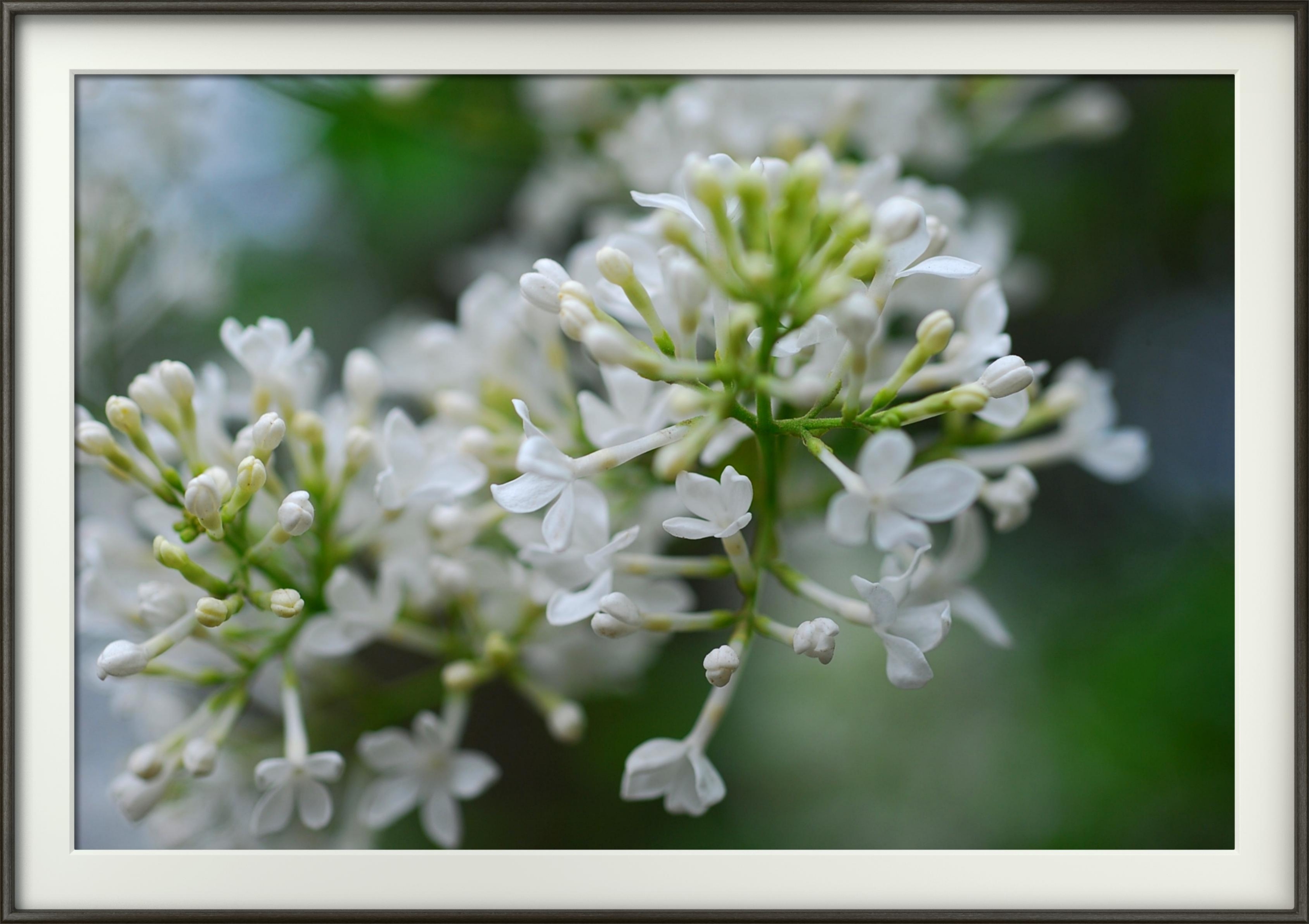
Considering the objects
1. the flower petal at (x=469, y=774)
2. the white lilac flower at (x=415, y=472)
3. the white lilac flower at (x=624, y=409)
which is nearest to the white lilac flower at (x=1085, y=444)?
the white lilac flower at (x=624, y=409)

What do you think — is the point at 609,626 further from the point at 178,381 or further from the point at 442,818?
the point at 178,381

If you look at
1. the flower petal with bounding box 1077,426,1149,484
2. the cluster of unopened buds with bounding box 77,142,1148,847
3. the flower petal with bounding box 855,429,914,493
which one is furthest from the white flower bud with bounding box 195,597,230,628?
the flower petal with bounding box 1077,426,1149,484

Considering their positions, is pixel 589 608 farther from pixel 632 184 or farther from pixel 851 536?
pixel 632 184

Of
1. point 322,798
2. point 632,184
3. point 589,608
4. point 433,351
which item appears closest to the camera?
point 589,608

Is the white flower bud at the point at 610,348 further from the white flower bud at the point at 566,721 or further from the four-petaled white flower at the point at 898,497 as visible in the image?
the white flower bud at the point at 566,721

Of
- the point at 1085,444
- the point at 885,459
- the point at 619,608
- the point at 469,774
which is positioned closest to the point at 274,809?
the point at 469,774

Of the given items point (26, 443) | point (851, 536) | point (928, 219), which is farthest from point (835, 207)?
point (26, 443)
